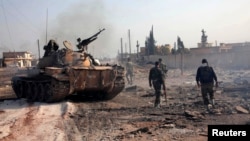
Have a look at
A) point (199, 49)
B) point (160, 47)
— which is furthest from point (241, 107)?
point (160, 47)

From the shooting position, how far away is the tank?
12.4 m

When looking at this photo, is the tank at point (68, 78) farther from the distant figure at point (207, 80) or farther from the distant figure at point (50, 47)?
the distant figure at point (207, 80)

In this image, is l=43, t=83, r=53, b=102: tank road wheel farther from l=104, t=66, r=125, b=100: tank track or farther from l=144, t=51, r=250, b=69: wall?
l=144, t=51, r=250, b=69: wall

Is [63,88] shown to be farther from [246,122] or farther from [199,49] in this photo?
[199,49]

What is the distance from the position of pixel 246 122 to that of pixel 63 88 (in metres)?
6.52

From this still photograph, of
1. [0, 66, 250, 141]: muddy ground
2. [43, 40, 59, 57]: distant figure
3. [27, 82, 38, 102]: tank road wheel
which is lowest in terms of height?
[0, 66, 250, 141]: muddy ground

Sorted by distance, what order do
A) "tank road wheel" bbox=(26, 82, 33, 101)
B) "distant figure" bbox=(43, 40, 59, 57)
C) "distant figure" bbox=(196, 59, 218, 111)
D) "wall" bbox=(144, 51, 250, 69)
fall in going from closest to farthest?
"distant figure" bbox=(196, 59, 218, 111), "tank road wheel" bbox=(26, 82, 33, 101), "distant figure" bbox=(43, 40, 59, 57), "wall" bbox=(144, 51, 250, 69)

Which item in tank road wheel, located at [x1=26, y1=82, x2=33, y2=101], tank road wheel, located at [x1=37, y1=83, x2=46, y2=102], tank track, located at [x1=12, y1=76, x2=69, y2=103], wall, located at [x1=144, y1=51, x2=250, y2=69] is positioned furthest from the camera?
wall, located at [x1=144, y1=51, x2=250, y2=69]

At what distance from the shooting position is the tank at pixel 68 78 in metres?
12.4

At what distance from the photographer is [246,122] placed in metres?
7.97

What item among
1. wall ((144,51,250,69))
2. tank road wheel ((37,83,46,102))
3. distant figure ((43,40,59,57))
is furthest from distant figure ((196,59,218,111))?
wall ((144,51,250,69))

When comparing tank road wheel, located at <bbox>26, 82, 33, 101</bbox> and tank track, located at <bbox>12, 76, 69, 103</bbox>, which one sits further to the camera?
tank road wheel, located at <bbox>26, 82, 33, 101</bbox>

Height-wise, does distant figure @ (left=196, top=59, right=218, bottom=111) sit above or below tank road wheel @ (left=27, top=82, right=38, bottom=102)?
above

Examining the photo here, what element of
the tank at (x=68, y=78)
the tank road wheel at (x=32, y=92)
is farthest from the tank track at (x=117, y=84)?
the tank road wheel at (x=32, y=92)
